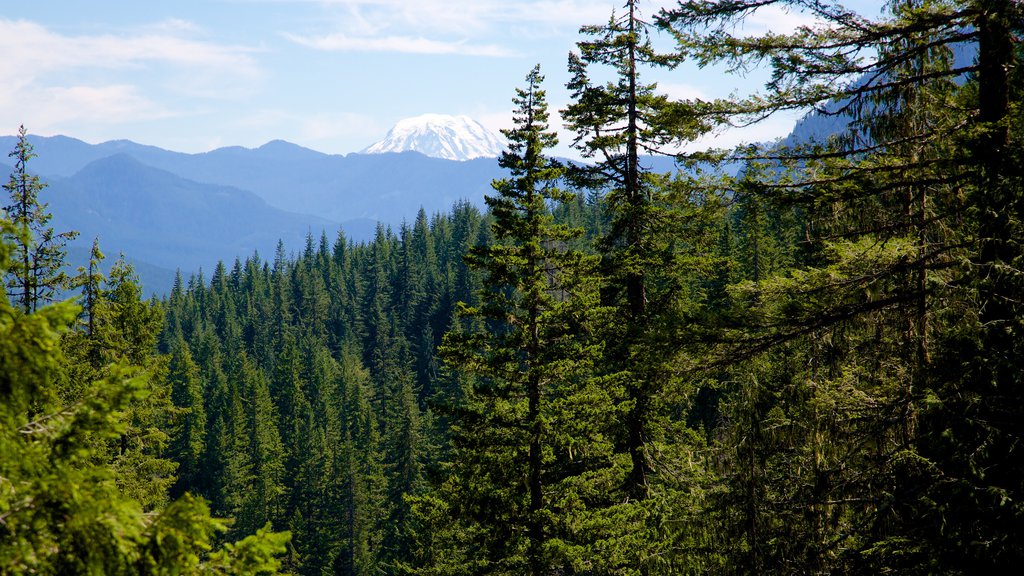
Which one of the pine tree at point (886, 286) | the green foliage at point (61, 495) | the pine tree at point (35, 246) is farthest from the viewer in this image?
the pine tree at point (35, 246)

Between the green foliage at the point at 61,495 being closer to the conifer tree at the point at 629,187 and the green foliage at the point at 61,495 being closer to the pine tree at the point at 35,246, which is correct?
the conifer tree at the point at 629,187

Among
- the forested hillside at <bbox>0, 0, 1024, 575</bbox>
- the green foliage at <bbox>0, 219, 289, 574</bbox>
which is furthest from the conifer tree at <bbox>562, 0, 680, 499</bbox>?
the green foliage at <bbox>0, 219, 289, 574</bbox>

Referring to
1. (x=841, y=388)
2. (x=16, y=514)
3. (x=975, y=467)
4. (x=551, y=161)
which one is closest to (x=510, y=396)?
(x=551, y=161)

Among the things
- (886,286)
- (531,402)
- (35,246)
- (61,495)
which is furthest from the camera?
(35,246)

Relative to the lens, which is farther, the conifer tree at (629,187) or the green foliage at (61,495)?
the conifer tree at (629,187)

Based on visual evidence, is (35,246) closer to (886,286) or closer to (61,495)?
(61,495)

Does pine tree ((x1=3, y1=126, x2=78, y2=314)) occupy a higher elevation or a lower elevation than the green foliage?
higher

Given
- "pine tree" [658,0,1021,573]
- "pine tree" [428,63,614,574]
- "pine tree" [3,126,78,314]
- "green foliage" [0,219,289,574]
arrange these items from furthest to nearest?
"pine tree" [3,126,78,314], "pine tree" [428,63,614,574], "pine tree" [658,0,1021,573], "green foliage" [0,219,289,574]

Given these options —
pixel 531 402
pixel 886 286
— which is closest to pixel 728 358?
pixel 886 286

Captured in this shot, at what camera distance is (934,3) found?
6.89 metres

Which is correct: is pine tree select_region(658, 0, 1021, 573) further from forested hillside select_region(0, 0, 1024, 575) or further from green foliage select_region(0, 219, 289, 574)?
green foliage select_region(0, 219, 289, 574)

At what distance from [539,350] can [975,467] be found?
7.92 m

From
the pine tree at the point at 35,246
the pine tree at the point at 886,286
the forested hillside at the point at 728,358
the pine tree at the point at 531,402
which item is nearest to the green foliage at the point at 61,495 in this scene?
the forested hillside at the point at 728,358

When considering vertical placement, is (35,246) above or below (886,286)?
above
